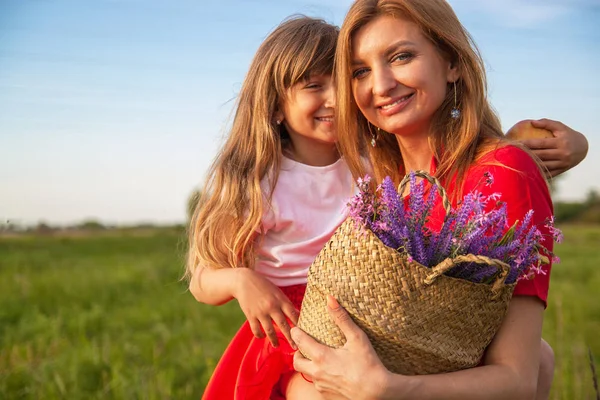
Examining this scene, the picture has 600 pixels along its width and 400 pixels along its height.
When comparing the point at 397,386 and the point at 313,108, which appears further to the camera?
the point at 313,108

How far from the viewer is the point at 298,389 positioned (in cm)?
261

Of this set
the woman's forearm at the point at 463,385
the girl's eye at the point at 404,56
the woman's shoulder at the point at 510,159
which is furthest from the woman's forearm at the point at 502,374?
the girl's eye at the point at 404,56

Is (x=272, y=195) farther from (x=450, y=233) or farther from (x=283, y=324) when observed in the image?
(x=450, y=233)

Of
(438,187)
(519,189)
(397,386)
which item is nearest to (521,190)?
(519,189)

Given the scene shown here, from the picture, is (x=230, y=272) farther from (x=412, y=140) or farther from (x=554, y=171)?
(x=554, y=171)

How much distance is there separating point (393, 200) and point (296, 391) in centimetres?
100

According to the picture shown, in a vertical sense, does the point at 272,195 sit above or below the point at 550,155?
below

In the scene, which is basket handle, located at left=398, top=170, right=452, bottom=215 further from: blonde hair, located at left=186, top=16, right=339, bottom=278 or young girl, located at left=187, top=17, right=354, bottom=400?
blonde hair, located at left=186, top=16, right=339, bottom=278

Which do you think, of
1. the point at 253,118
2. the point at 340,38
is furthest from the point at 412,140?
the point at 253,118

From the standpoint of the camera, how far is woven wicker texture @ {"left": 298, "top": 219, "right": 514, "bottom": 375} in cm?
200

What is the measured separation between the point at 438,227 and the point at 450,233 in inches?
18.0

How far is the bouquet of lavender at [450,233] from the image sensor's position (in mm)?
1968

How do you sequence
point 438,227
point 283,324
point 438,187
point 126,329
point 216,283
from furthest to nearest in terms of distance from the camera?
point 126,329, point 216,283, point 283,324, point 438,227, point 438,187

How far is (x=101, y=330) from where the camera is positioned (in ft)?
28.6
